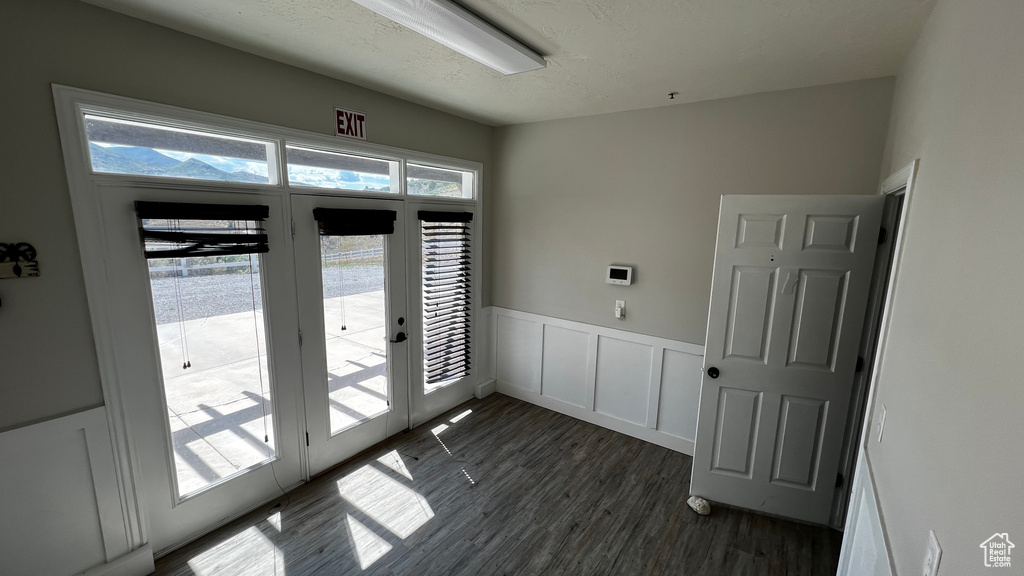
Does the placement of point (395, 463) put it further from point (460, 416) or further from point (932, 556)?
point (932, 556)

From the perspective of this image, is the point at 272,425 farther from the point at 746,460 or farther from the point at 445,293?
the point at 746,460

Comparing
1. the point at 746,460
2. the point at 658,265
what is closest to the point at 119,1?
the point at 658,265

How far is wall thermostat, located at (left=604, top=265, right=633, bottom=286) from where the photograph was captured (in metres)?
3.32

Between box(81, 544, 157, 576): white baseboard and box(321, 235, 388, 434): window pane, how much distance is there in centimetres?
110

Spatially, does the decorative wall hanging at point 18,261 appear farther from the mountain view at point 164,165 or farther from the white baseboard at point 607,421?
the white baseboard at point 607,421

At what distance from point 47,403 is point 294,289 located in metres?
1.18

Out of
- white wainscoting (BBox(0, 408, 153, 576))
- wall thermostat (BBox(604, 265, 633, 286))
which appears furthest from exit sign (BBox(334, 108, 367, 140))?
wall thermostat (BBox(604, 265, 633, 286))

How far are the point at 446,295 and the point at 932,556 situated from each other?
328 cm

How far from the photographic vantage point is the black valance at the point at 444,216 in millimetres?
3342

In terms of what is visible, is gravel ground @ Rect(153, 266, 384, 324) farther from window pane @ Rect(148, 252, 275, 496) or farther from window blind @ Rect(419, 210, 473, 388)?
window blind @ Rect(419, 210, 473, 388)

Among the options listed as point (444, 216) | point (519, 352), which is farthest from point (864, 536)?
point (444, 216)

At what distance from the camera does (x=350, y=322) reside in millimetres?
2953

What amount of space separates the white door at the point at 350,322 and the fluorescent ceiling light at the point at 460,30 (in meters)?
1.37

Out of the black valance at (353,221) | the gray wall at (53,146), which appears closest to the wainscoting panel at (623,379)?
the black valance at (353,221)
